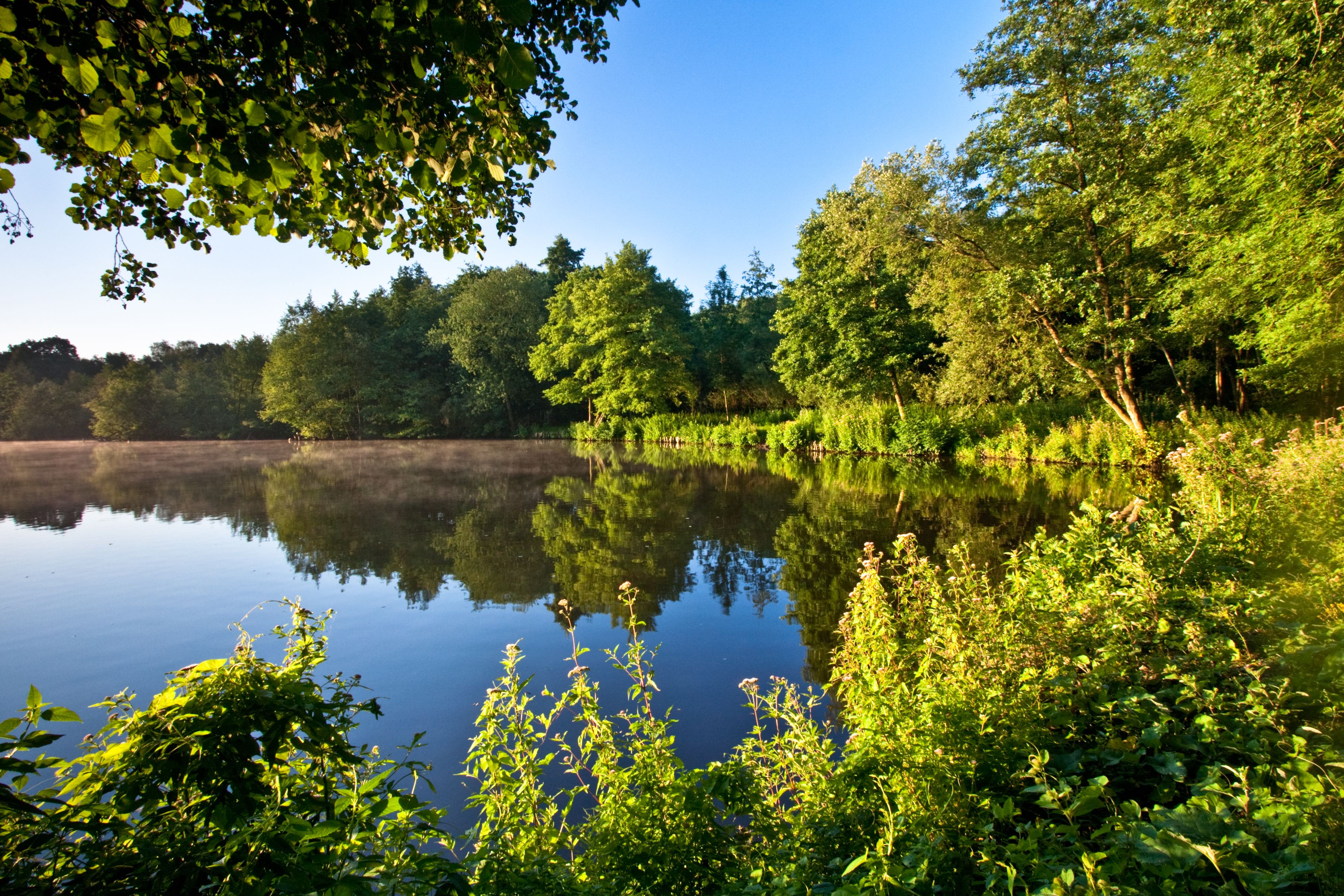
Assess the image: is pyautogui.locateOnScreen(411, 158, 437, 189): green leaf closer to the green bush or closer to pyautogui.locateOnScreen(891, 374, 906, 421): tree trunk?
the green bush

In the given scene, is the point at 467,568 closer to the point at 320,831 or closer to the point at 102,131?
the point at 102,131

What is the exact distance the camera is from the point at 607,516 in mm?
11930

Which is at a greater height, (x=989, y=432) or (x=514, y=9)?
(x=514, y=9)

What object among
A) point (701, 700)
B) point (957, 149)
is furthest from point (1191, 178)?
point (701, 700)

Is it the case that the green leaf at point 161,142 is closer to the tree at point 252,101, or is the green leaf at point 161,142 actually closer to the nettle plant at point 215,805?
the tree at point 252,101

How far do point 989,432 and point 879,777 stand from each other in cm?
2289

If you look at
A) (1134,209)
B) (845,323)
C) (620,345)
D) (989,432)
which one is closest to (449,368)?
(620,345)

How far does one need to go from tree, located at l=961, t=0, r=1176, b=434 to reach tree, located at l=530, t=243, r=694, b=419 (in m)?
23.6

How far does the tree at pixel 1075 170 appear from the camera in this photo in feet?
46.1

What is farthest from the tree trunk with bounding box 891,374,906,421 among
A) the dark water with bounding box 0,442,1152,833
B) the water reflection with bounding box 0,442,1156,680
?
the dark water with bounding box 0,442,1152,833

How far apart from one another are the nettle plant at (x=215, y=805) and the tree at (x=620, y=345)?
1420 inches

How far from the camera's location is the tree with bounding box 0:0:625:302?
6.68 ft

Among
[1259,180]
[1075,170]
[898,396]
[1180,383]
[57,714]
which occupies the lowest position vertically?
[57,714]

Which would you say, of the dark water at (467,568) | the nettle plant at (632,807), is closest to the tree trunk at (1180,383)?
the dark water at (467,568)
